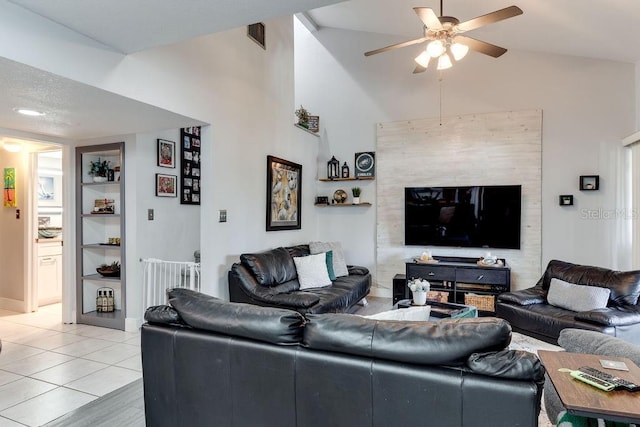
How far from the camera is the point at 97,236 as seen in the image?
15.0ft

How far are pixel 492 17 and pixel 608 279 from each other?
103 inches

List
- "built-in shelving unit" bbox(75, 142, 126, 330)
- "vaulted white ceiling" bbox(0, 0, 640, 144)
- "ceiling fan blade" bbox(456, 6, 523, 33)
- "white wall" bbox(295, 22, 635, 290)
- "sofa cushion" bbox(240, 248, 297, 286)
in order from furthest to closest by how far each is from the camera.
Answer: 1. "white wall" bbox(295, 22, 635, 290)
2. "built-in shelving unit" bbox(75, 142, 126, 330)
3. "sofa cushion" bbox(240, 248, 297, 286)
4. "ceiling fan blade" bbox(456, 6, 523, 33)
5. "vaulted white ceiling" bbox(0, 0, 640, 144)

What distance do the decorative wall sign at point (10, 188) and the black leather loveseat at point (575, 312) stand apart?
19.7ft

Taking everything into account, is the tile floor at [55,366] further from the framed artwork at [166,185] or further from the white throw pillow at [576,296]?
the white throw pillow at [576,296]

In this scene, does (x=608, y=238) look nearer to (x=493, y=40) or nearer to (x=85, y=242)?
(x=493, y=40)

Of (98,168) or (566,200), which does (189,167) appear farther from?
(566,200)

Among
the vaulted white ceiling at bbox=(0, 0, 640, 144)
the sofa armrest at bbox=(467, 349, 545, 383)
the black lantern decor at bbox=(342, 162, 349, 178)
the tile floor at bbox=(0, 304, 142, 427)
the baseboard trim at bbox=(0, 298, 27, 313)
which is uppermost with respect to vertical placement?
the vaulted white ceiling at bbox=(0, 0, 640, 144)

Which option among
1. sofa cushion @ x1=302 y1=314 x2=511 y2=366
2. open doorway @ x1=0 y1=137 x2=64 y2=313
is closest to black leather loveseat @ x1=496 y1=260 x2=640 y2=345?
sofa cushion @ x1=302 y1=314 x2=511 y2=366

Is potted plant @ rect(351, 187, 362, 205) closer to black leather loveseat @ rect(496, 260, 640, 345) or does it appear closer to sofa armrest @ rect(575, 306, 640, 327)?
black leather loveseat @ rect(496, 260, 640, 345)

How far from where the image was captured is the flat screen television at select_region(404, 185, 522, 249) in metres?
5.02

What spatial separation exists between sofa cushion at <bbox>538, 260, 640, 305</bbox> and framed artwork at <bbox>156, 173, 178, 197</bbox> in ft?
14.4

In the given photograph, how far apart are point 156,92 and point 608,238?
17.7 ft

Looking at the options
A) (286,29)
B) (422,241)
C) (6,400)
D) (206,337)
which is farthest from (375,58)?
(6,400)

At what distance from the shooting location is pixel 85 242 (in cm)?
445
